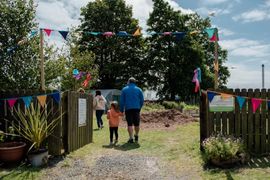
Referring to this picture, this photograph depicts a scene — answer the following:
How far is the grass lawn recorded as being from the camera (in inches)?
260

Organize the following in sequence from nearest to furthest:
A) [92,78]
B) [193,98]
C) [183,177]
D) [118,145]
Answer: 1. [183,177]
2. [118,145]
3. [92,78]
4. [193,98]

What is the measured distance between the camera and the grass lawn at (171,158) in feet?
21.7

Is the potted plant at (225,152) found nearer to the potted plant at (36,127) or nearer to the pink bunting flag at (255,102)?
the pink bunting flag at (255,102)

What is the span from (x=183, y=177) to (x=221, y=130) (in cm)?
183

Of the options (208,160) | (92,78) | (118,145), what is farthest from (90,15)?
(208,160)

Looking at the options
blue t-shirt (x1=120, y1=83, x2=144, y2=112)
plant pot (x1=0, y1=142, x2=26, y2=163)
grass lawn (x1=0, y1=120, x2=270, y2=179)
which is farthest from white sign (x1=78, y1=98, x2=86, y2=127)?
plant pot (x1=0, y1=142, x2=26, y2=163)

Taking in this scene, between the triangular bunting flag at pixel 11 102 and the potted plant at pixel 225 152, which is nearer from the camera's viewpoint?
the potted plant at pixel 225 152

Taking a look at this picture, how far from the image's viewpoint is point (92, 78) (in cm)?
3219

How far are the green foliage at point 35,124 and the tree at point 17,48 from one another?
6227 millimetres

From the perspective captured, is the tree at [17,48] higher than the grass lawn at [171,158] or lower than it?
higher

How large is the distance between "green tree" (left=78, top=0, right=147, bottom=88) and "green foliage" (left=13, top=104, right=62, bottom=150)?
110ft

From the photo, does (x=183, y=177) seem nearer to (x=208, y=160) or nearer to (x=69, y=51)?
(x=208, y=160)

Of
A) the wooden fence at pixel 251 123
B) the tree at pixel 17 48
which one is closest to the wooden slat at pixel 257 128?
the wooden fence at pixel 251 123

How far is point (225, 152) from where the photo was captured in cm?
695
